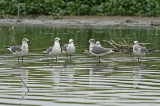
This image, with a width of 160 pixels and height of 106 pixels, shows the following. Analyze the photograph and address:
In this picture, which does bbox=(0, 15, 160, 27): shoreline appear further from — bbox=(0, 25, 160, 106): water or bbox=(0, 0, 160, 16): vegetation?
bbox=(0, 25, 160, 106): water

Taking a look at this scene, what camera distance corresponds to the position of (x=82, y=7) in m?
37.4

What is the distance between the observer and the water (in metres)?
11.0

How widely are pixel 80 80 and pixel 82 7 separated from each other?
950 inches

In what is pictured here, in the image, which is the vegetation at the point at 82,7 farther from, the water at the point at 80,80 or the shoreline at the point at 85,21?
the water at the point at 80,80

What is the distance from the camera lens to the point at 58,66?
1652 centimetres

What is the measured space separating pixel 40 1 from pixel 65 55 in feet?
65.3

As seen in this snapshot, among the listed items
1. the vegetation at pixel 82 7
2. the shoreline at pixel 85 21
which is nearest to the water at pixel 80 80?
the shoreline at pixel 85 21

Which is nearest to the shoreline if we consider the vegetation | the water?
the vegetation

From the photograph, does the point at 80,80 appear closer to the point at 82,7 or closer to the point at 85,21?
the point at 85,21

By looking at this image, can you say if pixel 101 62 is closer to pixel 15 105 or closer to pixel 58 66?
pixel 58 66

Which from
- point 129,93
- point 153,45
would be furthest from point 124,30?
point 129,93

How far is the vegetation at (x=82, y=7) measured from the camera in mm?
37281

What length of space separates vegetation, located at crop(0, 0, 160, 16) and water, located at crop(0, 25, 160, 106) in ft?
48.4

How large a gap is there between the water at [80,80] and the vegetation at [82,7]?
14.8 metres
